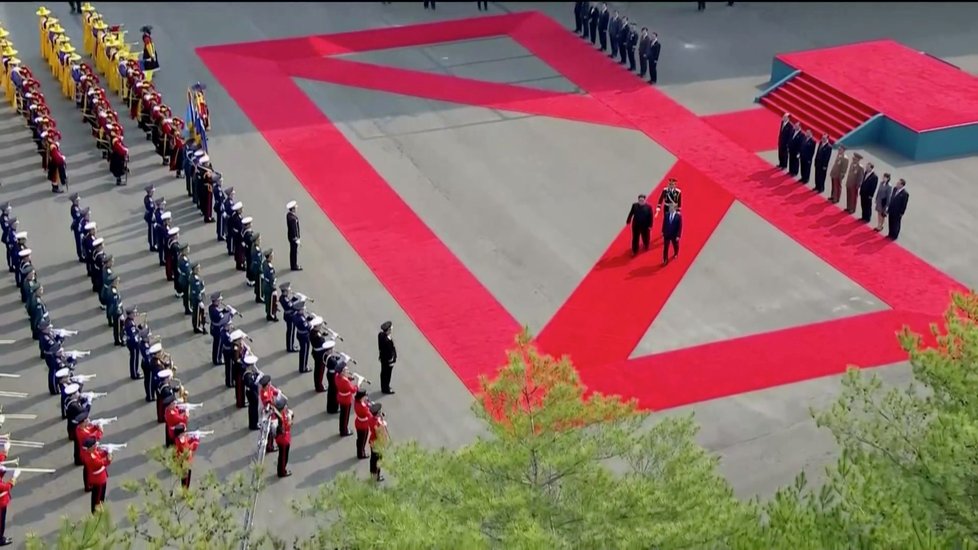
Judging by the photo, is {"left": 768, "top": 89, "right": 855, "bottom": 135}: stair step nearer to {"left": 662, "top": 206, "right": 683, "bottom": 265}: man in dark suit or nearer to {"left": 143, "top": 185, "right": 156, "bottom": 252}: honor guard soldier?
{"left": 662, "top": 206, "right": 683, "bottom": 265}: man in dark suit

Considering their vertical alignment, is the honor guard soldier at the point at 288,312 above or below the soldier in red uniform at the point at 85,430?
below

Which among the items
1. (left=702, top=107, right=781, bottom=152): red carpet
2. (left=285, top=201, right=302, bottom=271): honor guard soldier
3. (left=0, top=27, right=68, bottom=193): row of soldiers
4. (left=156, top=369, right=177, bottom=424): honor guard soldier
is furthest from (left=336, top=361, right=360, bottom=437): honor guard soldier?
(left=702, top=107, right=781, bottom=152): red carpet

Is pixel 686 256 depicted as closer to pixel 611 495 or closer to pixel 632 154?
pixel 632 154

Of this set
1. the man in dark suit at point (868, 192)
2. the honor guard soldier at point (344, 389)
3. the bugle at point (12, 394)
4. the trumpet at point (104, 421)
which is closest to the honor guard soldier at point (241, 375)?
the honor guard soldier at point (344, 389)

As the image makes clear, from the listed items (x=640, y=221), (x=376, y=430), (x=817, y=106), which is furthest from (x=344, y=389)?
(x=817, y=106)

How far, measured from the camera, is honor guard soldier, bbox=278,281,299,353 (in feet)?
62.0

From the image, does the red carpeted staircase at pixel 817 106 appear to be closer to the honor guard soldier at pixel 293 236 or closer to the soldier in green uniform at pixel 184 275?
the honor guard soldier at pixel 293 236

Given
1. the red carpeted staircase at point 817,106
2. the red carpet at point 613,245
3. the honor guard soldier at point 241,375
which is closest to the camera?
the honor guard soldier at point 241,375

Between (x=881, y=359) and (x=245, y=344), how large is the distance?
9074 mm

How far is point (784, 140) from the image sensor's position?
25.4m

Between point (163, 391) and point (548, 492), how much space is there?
7.69 m

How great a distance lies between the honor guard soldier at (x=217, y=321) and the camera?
18.6 meters

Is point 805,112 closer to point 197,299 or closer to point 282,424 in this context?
point 197,299

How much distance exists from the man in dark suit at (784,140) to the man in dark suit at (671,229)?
14.7 ft
